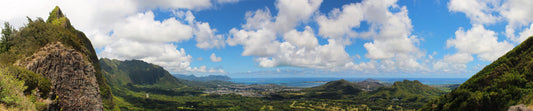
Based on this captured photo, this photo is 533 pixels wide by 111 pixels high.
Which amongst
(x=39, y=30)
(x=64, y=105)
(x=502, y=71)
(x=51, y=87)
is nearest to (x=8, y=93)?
(x=51, y=87)

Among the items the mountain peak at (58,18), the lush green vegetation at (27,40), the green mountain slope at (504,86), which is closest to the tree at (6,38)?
the lush green vegetation at (27,40)

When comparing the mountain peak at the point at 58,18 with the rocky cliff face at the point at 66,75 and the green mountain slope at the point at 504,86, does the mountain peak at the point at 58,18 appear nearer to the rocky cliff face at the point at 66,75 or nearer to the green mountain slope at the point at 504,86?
the rocky cliff face at the point at 66,75

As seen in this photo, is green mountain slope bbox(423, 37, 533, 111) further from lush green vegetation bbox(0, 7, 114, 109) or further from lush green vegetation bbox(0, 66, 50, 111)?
lush green vegetation bbox(0, 7, 114, 109)

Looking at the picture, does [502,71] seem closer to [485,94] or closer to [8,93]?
[485,94]

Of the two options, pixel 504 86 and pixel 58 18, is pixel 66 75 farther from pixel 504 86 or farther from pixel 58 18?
pixel 504 86

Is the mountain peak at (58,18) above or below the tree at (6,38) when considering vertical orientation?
above

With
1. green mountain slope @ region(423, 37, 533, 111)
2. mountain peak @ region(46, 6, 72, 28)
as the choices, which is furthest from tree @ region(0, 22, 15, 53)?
green mountain slope @ region(423, 37, 533, 111)

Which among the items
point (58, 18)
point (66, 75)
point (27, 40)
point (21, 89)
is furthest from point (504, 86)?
point (58, 18)
